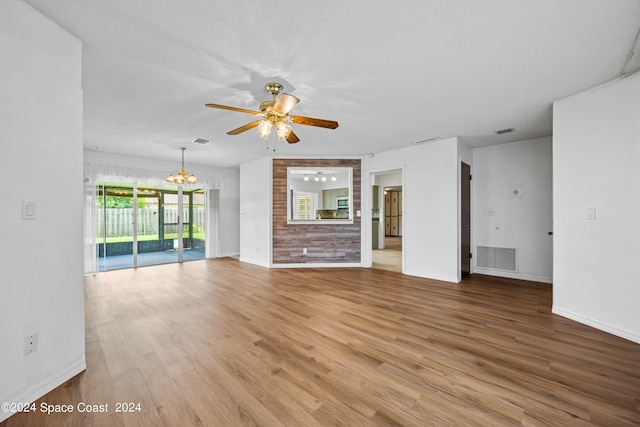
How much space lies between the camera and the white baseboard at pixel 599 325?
93.8 inches

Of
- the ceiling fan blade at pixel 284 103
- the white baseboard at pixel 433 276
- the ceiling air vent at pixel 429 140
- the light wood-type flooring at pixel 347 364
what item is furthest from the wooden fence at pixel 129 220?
the ceiling air vent at pixel 429 140

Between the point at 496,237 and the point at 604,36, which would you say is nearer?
the point at 604,36

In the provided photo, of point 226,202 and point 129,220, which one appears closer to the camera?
point 129,220

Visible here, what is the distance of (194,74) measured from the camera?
2385 mm

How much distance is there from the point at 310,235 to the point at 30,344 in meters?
4.54

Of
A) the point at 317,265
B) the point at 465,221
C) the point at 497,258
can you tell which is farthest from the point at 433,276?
the point at 317,265

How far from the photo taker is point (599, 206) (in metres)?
2.66

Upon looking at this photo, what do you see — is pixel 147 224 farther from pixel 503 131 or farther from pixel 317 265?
pixel 503 131

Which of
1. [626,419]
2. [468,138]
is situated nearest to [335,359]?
[626,419]

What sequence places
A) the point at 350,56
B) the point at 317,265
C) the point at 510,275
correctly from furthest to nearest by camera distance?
1. the point at 317,265
2. the point at 510,275
3. the point at 350,56

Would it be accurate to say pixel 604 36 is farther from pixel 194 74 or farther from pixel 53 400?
pixel 53 400

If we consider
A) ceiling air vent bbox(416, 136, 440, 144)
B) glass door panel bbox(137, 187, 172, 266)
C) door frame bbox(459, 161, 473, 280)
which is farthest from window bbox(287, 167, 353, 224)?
glass door panel bbox(137, 187, 172, 266)

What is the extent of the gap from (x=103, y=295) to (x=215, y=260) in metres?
3.01

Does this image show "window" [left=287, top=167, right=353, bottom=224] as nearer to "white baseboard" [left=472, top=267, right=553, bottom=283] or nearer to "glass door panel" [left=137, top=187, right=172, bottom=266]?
"white baseboard" [left=472, top=267, right=553, bottom=283]
